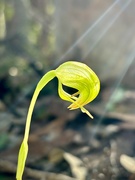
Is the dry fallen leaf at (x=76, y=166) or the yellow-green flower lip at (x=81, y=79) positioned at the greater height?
the yellow-green flower lip at (x=81, y=79)

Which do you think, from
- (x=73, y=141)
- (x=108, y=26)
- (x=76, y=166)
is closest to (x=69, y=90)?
(x=108, y=26)

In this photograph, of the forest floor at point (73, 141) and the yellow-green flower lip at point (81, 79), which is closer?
the yellow-green flower lip at point (81, 79)

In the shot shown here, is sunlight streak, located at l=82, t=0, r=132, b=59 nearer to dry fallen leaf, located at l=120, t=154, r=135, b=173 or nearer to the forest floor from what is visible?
the forest floor

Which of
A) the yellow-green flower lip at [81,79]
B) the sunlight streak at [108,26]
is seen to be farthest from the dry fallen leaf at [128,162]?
the sunlight streak at [108,26]

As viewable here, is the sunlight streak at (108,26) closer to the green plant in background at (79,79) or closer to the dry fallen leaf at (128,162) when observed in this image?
the dry fallen leaf at (128,162)

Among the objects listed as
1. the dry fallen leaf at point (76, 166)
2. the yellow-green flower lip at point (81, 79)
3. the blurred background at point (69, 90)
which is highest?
the yellow-green flower lip at point (81, 79)

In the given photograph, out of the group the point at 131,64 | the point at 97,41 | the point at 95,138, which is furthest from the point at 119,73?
the point at 95,138

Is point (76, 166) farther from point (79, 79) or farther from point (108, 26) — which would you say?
point (108, 26)

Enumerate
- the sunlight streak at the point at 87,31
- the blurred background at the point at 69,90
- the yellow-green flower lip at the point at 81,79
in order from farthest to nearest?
1. the sunlight streak at the point at 87,31
2. the blurred background at the point at 69,90
3. the yellow-green flower lip at the point at 81,79

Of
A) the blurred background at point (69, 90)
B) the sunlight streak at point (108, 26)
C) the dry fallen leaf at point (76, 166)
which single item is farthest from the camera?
the sunlight streak at point (108, 26)
